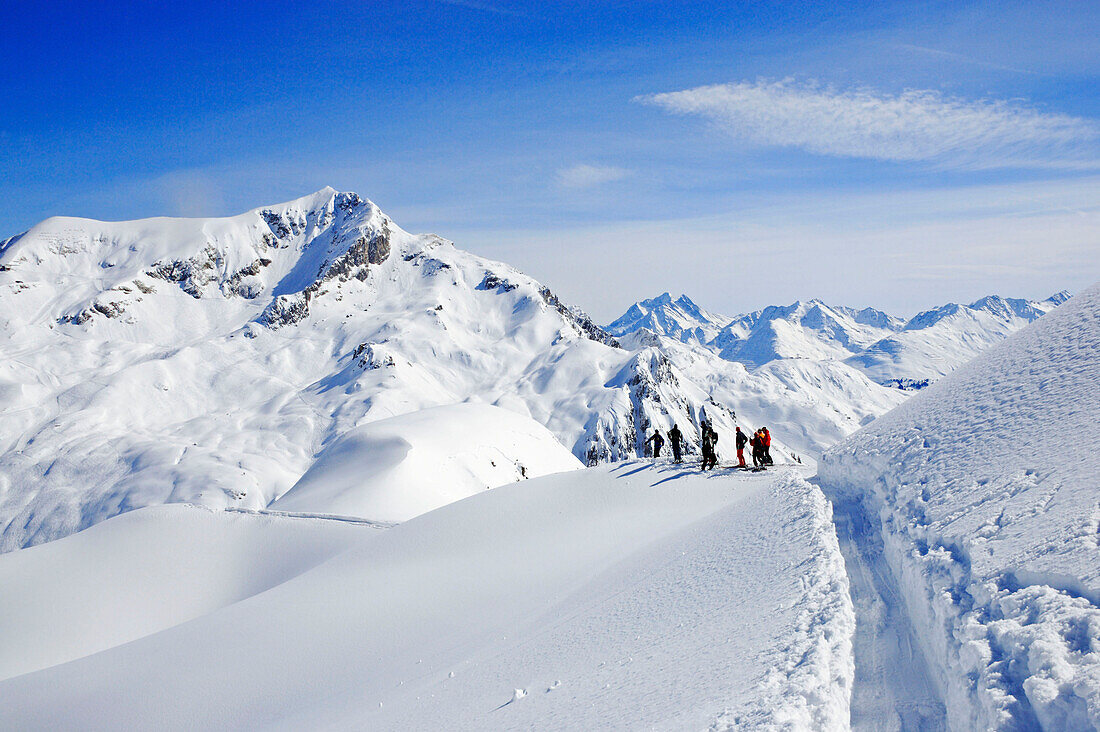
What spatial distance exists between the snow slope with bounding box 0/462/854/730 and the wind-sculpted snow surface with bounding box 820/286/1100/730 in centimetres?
A: 121

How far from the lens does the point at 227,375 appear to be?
148 metres

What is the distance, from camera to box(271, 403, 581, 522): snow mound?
4050 centimetres

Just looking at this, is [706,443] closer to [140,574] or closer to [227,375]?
[140,574]

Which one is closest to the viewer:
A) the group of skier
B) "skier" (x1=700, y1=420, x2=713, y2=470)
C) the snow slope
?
the snow slope

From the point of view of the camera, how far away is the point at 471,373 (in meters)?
165

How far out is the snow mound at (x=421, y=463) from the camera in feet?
133

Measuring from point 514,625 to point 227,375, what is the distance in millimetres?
155785

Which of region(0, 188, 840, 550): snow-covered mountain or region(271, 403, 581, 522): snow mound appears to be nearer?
region(271, 403, 581, 522): snow mound

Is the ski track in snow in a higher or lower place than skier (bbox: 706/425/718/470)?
lower

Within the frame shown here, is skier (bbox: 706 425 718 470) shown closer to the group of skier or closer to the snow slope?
the group of skier

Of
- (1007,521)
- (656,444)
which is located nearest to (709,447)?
(656,444)

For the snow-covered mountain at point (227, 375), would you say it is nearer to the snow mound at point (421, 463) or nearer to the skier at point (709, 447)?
the snow mound at point (421, 463)

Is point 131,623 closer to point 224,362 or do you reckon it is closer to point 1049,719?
point 1049,719

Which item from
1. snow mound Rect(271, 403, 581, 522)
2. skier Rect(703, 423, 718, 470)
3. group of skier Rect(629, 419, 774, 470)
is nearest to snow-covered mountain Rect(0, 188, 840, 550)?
snow mound Rect(271, 403, 581, 522)
